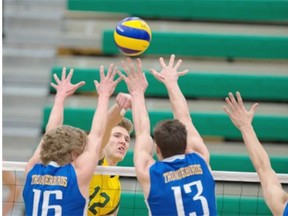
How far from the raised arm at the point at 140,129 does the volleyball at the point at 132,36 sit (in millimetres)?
816

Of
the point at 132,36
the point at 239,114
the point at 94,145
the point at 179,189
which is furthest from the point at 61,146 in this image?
the point at 132,36

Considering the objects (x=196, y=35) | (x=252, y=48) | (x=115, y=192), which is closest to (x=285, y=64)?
(x=252, y=48)

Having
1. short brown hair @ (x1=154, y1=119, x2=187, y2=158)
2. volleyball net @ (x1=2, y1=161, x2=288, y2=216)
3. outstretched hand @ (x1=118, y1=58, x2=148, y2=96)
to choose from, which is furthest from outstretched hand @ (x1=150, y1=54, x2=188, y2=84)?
volleyball net @ (x1=2, y1=161, x2=288, y2=216)

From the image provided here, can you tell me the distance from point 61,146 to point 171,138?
2.35 ft

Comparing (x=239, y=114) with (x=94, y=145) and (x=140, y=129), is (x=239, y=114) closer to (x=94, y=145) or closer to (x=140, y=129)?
(x=140, y=129)

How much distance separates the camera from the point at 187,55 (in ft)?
34.1

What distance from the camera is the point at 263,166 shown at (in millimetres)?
4535

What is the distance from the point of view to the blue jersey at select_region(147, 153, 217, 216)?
14.1ft

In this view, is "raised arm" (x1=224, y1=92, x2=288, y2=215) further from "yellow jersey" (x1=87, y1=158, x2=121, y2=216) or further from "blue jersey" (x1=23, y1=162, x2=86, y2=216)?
"yellow jersey" (x1=87, y1=158, x2=121, y2=216)

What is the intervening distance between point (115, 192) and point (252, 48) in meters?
4.96

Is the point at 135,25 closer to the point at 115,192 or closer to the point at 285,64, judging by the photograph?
the point at 115,192

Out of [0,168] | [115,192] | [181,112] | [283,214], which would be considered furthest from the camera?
[115,192]

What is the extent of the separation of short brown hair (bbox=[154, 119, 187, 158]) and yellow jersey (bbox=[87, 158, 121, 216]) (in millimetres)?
1676

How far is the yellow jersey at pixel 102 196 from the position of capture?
19.4ft
